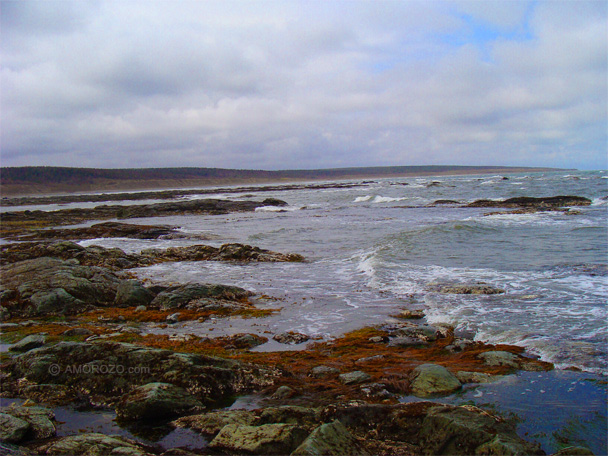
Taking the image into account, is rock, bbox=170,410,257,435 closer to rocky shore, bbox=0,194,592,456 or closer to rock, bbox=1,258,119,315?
rocky shore, bbox=0,194,592,456

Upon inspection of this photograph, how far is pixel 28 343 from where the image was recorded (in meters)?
8.35

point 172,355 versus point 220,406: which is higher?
point 172,355

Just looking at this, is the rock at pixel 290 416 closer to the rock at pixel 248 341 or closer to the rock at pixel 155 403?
the rock at pixel 155 403

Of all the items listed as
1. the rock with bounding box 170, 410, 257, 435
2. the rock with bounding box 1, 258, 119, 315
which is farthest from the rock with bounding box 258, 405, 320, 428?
the rock with bounding box 1, 258, 119, 315

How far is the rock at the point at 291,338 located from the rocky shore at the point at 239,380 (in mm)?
42

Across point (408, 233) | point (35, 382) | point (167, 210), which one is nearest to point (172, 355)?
point (35, 382)

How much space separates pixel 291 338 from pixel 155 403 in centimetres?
384

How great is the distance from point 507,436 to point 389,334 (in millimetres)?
4506

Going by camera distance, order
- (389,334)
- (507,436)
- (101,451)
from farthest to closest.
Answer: (389,334)
(507,436)
(101,451)

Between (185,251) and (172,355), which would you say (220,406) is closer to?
(172,355)

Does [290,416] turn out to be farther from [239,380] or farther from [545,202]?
[545,202]

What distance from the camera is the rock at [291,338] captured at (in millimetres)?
8997

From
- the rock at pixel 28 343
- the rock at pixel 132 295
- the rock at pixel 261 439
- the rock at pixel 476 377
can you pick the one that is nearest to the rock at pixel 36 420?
the rock at pixel 261 439

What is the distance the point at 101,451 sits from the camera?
4.44 meters
